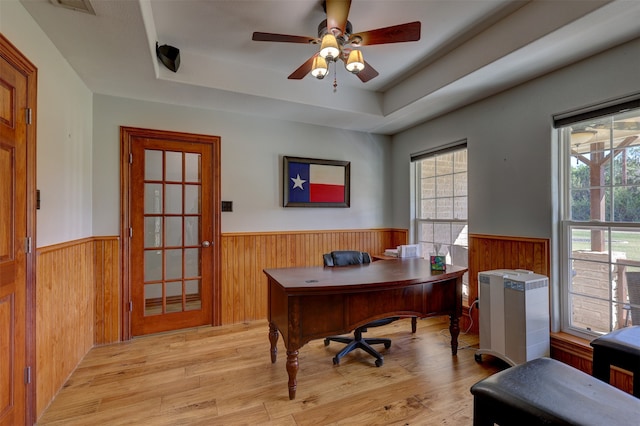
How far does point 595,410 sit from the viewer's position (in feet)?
3.46

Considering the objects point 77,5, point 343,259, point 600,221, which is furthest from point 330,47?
point 600,221

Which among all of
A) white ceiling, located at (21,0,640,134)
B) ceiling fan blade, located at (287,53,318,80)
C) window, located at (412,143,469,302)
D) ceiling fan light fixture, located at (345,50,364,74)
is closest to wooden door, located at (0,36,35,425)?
white ceiling, located at (21,0,640,134)

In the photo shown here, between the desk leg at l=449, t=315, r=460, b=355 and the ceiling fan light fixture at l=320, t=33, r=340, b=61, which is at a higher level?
the ceiling fan light fixture at l=320, t=33, r=340, b=61

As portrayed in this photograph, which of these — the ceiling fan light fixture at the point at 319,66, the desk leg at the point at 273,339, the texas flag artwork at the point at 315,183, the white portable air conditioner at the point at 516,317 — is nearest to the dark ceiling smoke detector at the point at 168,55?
the ceiling fan light fixture at the point at 319,66

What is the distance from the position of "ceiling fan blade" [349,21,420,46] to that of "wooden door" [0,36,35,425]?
1938 mm

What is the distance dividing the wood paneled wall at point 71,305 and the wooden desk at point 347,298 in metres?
1.47

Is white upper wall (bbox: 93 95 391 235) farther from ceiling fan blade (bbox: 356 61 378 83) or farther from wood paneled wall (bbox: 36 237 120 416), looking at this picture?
ceiling fan blade (bbox: 356 61 378 83)

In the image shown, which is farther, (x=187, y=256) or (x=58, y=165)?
(x=187, y=256)

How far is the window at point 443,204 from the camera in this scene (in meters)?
3.51

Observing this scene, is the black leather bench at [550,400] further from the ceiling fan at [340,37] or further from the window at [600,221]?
the ceiling fan at [340,37]

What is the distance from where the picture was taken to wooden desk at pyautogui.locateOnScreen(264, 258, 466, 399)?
205 cm

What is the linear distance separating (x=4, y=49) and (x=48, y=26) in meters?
0.49

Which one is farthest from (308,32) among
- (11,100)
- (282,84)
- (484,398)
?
(484,398)

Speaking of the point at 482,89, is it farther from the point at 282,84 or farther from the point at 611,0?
the point at 282,84
